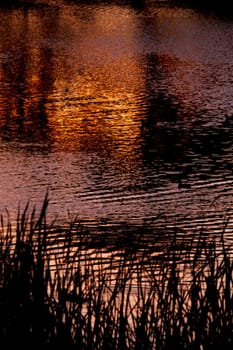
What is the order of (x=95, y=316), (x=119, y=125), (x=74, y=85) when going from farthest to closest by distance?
(x=74, y=85)
(x=119, y=125)
(x=95, y=316)

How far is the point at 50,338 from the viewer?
5.82 meters

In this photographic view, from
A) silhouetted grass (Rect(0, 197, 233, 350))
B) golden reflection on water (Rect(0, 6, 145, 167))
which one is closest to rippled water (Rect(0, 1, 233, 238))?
golden reflection on water (Rect(0, 6, 145, 167))

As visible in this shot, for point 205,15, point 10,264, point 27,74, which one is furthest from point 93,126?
point 205,15

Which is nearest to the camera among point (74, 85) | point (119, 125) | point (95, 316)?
point (95, 316)

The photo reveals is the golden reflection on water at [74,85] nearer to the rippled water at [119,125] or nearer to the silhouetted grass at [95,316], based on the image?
the rippled water at [119,125]

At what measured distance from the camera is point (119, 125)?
1562 cm

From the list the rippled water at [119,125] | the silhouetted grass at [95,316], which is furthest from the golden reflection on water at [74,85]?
the silhouetted grass at [95,316]

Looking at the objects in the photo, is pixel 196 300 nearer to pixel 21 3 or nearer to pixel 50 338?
pixel 50 338

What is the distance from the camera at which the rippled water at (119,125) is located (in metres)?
11.4

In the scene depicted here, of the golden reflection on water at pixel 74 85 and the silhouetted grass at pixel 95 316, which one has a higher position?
the silhouetted grass at pixel 95 316

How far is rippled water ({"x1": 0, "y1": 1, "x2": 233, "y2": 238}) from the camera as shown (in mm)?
11367

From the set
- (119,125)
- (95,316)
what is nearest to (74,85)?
(119,125)

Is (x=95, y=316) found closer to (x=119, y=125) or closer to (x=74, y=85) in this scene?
(x=119, y=125)

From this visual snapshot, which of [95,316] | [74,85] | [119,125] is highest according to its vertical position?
[95,316]
